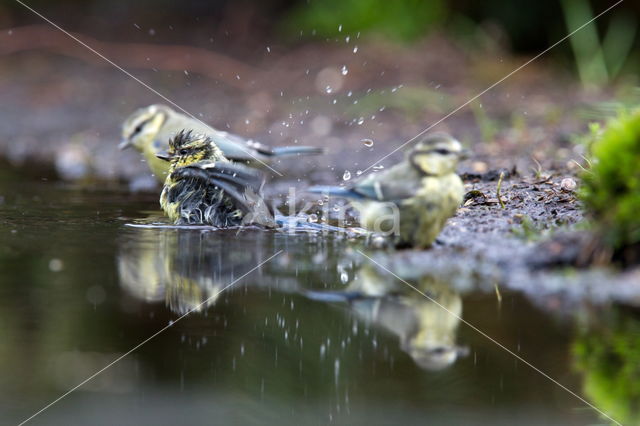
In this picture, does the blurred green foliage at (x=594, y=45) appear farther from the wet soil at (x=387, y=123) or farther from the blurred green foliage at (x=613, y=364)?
the blurred green foliage at (x=613, y=364)

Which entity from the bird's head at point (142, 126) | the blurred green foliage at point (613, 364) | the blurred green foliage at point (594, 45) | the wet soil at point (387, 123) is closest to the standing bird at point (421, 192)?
the wet soil at point (387, 123)

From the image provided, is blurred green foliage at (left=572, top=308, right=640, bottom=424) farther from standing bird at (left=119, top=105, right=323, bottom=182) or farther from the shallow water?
A: standing bird at (left=119, top=105, right=323, bottom=182)

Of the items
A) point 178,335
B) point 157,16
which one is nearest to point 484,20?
point 157,16

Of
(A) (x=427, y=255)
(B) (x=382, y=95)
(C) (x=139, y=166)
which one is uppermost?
(B) (x=382, y=95)

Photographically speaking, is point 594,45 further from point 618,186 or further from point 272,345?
point 272,345

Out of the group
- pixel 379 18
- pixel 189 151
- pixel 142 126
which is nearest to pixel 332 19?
pixel 379 18

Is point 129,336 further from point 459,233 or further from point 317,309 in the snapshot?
point 459,233
